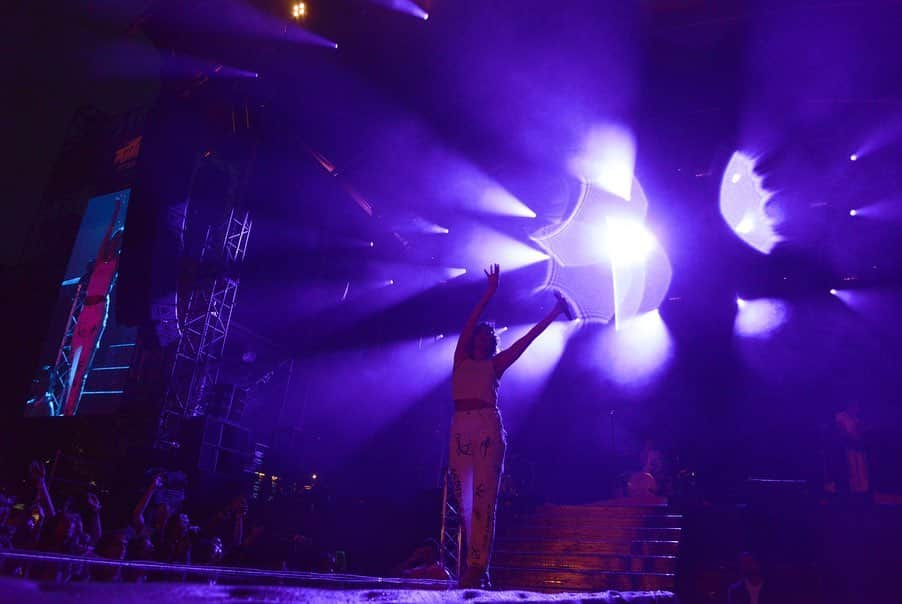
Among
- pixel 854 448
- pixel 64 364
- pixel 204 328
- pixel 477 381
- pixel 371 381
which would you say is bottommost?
pixel 477 381

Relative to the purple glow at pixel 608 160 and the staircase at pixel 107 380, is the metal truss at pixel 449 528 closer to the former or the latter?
the purple glow at pixel 608 160

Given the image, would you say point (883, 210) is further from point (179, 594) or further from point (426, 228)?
point (179, 594)

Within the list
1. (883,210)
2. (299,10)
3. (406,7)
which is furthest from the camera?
(883,210)

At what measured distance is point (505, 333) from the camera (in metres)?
15.0

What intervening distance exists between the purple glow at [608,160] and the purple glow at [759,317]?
153 inches

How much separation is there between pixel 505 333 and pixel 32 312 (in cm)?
1194

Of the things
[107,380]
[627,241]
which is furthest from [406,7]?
[107,380]

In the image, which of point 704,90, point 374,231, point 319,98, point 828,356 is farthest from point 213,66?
point 828,356

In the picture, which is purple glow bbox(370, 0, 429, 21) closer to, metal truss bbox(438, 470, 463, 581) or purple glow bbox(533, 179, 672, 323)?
purple glow bbox(533, 179, 672, 323)

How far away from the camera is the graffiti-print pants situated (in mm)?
3117

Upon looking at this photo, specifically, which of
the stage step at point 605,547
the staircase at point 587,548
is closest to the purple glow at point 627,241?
the staircase at point 587,548

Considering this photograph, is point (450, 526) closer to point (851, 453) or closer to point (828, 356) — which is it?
point (851, 453)

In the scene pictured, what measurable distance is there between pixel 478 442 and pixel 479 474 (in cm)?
18

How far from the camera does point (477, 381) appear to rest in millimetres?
3232
